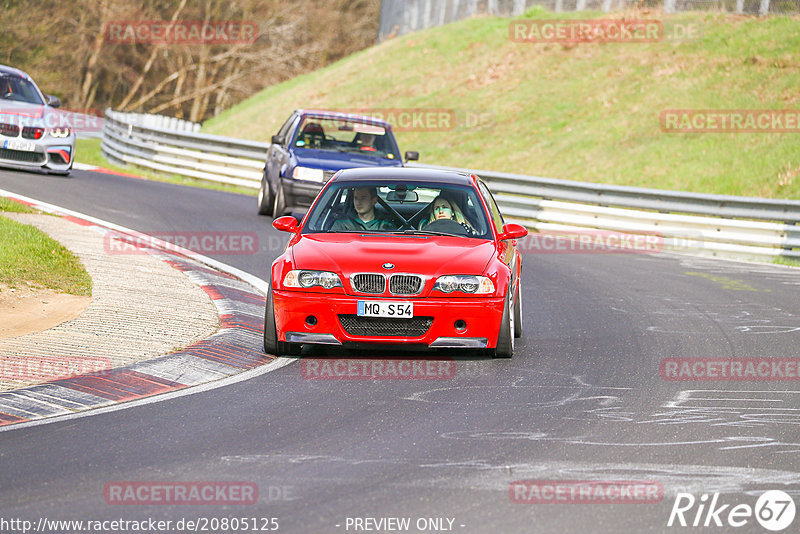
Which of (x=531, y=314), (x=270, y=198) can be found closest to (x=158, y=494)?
(x=531, y=314)

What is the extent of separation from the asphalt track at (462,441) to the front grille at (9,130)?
12318mm

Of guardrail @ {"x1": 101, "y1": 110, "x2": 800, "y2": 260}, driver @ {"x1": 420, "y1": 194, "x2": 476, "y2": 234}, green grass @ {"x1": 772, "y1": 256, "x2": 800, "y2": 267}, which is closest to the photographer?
driver @ {"x1": 420, "y1": 194, "x2": 476, "y2": 234}

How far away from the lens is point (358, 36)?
6900cm

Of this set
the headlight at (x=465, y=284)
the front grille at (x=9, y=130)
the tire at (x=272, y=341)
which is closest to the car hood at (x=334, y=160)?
the front grille at (x=9, y=130)

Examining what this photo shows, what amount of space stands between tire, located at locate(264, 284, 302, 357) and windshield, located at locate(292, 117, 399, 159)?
9.42m

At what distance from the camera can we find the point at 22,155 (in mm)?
20781

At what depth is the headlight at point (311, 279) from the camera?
347 inches

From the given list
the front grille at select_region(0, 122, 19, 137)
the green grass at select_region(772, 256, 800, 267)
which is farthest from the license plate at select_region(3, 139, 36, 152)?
the green grass at select_region(772, 256, 800, 267)

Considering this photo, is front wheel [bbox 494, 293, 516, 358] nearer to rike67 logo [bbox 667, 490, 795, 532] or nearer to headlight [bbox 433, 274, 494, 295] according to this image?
headlight [bbox 433, 274, 494, 295]

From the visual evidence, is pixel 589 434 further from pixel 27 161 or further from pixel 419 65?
pixel 419 65

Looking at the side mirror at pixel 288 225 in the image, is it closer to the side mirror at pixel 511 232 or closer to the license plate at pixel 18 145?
the side mirror at pixel 511 232

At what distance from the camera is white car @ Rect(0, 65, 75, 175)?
2033cm

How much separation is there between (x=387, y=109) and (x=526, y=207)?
785 inches

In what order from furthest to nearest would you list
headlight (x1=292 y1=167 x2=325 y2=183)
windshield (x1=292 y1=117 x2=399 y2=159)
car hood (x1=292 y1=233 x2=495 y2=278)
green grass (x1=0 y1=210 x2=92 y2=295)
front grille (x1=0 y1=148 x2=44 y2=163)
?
front grille (x1=0 y1=148 x2=44 y2=163)
windshield (x1=292 y1=117 x2=399 y2=159)
headlight (x1=292 y1=167 x2=325 y2=183)
green grass (x1=0 y1=210 x2=92 y2=295)
car hood (x1=292 y1=233 x2=495 y2=278)
